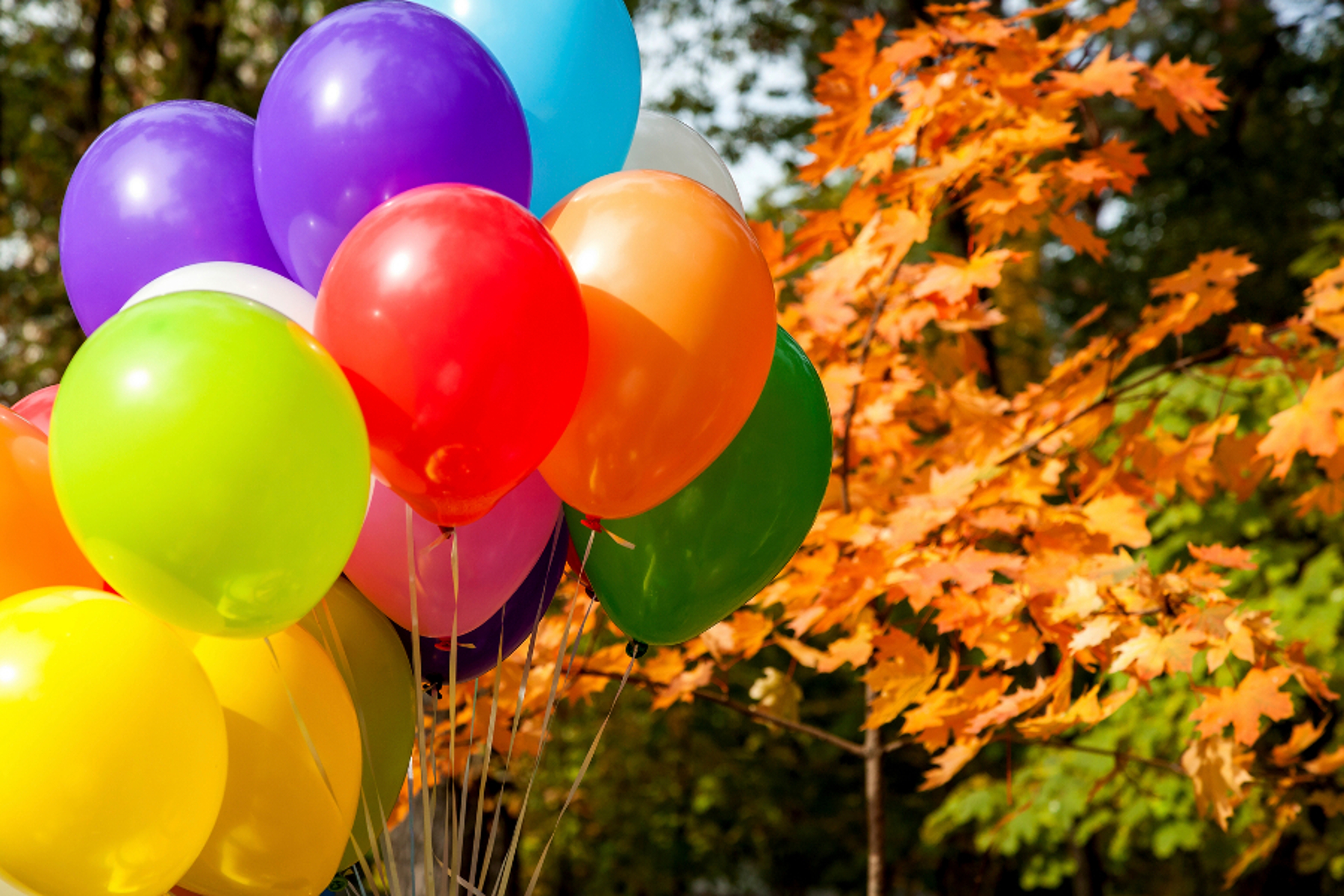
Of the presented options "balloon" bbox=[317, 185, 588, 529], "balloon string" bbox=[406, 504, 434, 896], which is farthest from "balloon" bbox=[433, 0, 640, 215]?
"balloon string" bbox=[406, 504, 434, 896]

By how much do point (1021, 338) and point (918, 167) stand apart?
6.41 metres

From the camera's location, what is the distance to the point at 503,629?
81.5 inches

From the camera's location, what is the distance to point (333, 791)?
5.27 feet

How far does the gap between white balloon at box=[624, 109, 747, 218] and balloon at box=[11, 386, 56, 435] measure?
1.22m

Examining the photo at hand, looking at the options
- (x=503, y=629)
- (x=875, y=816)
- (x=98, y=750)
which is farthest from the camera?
(x=875, y=816)

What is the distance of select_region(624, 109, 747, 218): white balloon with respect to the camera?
7.33ft

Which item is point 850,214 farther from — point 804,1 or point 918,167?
point 804,1

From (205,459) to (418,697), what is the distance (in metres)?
0.60

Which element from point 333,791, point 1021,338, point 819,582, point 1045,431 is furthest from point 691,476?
point 1021,338

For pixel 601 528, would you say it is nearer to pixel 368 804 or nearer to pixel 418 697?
pixel 418 697

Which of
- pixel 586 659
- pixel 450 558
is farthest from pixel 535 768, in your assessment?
pixel 586 659

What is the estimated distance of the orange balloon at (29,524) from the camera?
5.05 ft

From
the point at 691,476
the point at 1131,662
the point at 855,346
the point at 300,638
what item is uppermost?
the point at 691,476

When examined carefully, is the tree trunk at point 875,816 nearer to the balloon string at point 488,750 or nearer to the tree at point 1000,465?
the tree at point 1000,465
